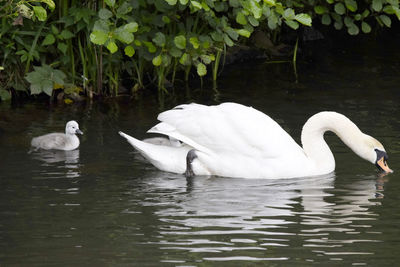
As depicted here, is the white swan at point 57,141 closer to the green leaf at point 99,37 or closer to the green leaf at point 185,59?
the green leaf at point 99,37

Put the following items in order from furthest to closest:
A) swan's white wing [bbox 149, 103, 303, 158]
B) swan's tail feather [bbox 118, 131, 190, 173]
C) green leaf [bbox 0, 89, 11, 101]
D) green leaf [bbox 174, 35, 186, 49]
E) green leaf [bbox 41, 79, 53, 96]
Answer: green leaf [bbox 0, 89, 11, 101] < green leaf [bbox 41, 79, 53, 96] < green leaf [bbox 174, 35, 186, 49] < swan's tail feather [bbox 118, 131, 190, 173] < swan's white wing [bbox 149, 103, 303, 158]

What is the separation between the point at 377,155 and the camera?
9070 millimetres

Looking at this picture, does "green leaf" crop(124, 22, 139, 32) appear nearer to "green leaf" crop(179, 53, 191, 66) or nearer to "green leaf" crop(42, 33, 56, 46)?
"green leaf" crop(179, 53, 191, 66)

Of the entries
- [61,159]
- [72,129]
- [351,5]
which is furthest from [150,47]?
[351,5]

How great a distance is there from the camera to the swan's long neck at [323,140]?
9.07 metres

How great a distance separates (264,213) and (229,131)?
1.49 meters

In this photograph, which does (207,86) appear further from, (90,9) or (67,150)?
(67,150)

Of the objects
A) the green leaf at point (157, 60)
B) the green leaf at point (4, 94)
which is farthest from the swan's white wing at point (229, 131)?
the green leaf at point (4, 94)

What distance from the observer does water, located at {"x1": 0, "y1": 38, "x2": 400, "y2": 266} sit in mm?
6617

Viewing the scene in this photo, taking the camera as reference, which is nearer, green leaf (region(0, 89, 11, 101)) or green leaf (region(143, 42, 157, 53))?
green leaf (region(143, 42, 157, 53))

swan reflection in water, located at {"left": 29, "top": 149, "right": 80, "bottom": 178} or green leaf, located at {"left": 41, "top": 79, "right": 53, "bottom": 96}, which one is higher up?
green leaf, located at {"left": 41, "top": 79, "right": 53, "bottom": 96}

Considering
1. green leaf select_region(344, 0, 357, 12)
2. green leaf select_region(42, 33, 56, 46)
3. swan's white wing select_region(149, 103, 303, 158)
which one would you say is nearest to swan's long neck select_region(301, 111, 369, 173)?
swan's white wing select_region(149, 103, 303, 158)

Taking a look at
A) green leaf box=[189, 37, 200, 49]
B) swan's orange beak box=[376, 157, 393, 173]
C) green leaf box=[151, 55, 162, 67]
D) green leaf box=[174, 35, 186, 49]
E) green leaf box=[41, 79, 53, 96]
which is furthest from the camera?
green leaf box=[41, 79, 53, 96]

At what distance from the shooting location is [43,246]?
6.75 meters
